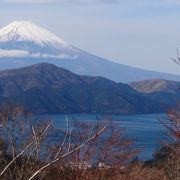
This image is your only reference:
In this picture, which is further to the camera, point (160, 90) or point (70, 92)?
point (160, 90)

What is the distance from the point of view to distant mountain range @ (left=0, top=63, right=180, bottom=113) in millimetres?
74938

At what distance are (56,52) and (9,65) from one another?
22.5 meters

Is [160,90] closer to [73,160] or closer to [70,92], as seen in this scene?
[70,92]

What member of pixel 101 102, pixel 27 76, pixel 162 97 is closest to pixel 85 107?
pixel 101 102

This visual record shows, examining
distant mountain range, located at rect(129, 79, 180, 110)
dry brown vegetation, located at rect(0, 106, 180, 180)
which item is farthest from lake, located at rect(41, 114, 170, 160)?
distant mountain range, located at rect(129, 79, 180, 110)

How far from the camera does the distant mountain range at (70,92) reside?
246 feet

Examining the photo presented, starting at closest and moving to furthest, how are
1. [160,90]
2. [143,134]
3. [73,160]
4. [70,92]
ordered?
1. [73,160]
2. [143,134]
3. [70,92]
4. [160,90]

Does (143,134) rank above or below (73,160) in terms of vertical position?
below

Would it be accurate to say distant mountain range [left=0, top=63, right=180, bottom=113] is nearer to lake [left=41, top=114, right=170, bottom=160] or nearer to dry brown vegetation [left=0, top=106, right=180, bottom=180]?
lake [left=41, top=114, right=170, bottom=160]

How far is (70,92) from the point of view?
85.2 meters

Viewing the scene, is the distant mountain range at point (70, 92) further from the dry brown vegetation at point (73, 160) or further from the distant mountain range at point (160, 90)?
the dry brown vegetation at point (73, 160)

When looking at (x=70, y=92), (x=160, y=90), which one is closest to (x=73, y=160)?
(x=70, y=92)

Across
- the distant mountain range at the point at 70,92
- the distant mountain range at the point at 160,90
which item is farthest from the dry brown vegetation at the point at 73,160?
the distant mountain range at the point at 160,90

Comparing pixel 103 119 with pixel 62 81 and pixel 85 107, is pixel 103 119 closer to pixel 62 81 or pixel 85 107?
pixel 85 107
